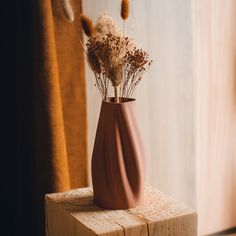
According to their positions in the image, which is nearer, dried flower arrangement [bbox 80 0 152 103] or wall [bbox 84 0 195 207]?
dried flower arrangement [bbox 80 0 152 103]

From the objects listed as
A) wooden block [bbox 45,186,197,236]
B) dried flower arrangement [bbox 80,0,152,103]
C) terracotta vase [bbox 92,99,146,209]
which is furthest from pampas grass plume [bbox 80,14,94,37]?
wooden block [bbox 45,186,197,236]

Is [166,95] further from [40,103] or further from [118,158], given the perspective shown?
[118,158]

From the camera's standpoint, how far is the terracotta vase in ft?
5.18

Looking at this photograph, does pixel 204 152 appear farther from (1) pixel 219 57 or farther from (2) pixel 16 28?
(2) pixel 16 28

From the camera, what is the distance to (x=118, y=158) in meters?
1.57

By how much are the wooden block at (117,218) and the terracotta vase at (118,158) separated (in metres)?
0.05

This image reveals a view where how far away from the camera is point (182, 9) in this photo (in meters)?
2.29

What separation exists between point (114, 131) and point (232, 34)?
1.17 m

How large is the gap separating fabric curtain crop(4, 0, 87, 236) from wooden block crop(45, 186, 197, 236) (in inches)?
8.7

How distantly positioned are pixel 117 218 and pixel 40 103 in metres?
0.56

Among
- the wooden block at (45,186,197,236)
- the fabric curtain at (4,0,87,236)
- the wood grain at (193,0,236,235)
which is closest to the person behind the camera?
the wooden block at (45,186,197,236)

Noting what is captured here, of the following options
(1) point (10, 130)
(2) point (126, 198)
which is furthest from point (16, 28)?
(2) point (126, 198)

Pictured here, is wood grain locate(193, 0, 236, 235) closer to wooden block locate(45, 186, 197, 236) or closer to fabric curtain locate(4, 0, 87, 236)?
fabric curtain locate(4, 0, 87, 236)

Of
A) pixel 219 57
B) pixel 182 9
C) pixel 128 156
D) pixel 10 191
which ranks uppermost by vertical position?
pixel 182 9
